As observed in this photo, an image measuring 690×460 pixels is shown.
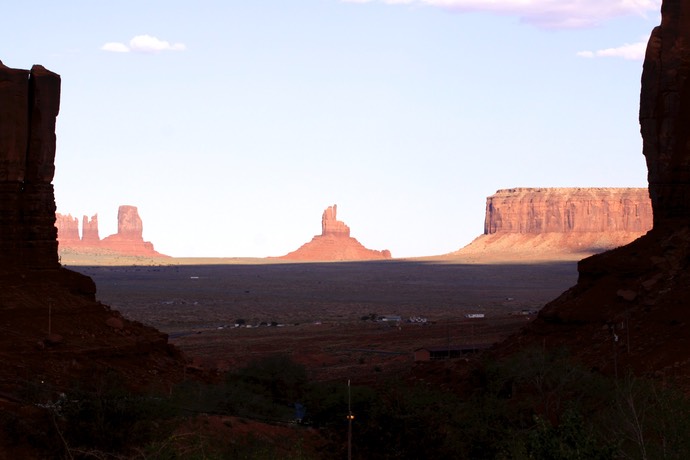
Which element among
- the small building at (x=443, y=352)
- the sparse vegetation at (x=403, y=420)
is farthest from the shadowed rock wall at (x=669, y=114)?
the small building at (x=443, y=352)

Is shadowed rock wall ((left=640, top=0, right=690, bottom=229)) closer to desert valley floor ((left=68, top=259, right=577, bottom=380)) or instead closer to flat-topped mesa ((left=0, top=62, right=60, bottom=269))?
desert valley floor ((left=68, top=259, right=577, bottom=380))

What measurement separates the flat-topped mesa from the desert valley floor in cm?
782

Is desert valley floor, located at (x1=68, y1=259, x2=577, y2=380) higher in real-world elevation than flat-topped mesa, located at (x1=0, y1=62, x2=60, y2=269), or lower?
lower

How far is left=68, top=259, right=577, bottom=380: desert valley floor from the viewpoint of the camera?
2450 inches

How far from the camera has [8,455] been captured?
25656mm

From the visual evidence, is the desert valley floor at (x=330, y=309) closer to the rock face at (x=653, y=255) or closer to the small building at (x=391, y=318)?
the small building at (x=391, y=318)

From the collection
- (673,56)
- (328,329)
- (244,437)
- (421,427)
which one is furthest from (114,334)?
(328,329)

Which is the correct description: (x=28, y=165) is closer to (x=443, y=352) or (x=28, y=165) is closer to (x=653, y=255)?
(x=653, y=255)

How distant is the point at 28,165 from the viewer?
124ft

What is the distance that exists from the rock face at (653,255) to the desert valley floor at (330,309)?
1261 centimetres

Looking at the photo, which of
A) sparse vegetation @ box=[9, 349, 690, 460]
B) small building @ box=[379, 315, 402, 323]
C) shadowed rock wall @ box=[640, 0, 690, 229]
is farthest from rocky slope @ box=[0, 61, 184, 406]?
small building @ box=[379, 315, 402, 323]

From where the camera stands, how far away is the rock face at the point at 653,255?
120 feet

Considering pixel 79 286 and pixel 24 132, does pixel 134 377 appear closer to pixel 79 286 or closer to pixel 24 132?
pixel 79 286

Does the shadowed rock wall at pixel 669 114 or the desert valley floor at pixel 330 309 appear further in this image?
the desert valley floor at pixel 330 309
